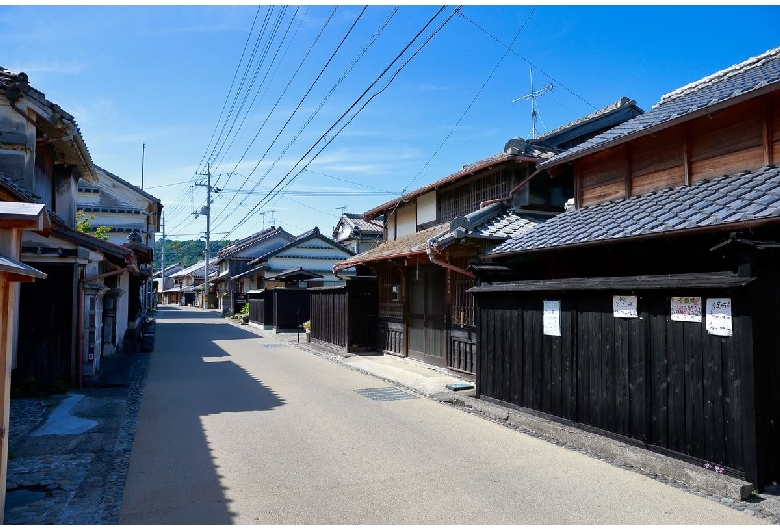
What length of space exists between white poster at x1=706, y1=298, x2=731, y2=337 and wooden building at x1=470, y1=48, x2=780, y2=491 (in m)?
0.01

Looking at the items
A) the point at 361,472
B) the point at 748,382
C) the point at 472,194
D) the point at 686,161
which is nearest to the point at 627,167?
the point at 686,161

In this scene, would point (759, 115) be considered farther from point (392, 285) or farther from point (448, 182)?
point (392, 285)

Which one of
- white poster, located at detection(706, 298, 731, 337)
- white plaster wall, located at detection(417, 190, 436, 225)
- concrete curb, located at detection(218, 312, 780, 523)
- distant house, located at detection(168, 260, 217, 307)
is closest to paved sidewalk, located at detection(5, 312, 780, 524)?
concrete curb, located at detection(218, 312, 780, 523)

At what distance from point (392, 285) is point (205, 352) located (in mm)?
7910

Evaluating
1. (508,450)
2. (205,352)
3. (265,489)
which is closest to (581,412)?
(508,450)

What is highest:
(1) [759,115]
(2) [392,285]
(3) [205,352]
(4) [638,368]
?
(1) [759,115]

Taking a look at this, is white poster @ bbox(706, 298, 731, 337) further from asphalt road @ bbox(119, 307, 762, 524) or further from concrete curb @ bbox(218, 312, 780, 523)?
asphalt road @ bbox(119, 307, 762, 524)

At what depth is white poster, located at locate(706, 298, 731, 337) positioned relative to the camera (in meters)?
5.85

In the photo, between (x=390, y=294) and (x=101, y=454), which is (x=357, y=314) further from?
(x=101, y=454)

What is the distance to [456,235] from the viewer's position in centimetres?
1234

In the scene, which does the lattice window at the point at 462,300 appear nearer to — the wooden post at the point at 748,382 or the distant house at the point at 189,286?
the wooden post at the point at 748,382

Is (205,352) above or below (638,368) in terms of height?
below

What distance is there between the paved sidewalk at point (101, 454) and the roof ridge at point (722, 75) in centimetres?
842

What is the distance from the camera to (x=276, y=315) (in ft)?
98.7
